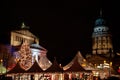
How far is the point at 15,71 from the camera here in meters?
26.0

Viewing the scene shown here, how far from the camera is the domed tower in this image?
9400 centimetres

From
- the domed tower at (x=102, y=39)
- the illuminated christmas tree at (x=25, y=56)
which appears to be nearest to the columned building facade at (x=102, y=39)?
the domed tower at (x=102, y=39)

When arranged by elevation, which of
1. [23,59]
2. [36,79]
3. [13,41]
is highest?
[13,41]

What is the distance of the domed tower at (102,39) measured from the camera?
9400cm

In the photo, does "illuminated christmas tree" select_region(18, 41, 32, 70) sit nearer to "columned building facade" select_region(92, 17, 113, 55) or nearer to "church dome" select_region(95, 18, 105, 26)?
"columned building facade" select_region(92, 17, 113, 55)

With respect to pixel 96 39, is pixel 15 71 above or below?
below

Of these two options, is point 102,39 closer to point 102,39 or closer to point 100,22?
point 102,39

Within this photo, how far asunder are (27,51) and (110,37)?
63.5 meters

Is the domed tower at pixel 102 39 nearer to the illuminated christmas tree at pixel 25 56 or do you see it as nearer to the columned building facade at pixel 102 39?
the columned building facade at pixel 102 39

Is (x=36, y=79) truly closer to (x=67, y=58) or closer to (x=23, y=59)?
(x=23, y=59)

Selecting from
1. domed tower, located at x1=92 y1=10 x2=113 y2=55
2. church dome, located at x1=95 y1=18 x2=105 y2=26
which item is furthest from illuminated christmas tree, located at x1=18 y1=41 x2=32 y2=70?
church dome, located at x1=95 y1=18 x2=105 y2=26

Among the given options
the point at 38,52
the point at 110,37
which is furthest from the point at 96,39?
the point at 38,52

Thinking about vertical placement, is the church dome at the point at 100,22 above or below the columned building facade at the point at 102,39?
above

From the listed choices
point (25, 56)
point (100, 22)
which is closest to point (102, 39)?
point (100, 22)
